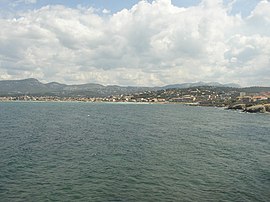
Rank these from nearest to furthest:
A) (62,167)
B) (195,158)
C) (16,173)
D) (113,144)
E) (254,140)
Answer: (16,173) < (62,167) < (195,158) < (113,144) < (254,140)

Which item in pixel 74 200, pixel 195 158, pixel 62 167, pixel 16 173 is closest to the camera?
pixel 74 200

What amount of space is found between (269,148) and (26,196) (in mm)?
46380

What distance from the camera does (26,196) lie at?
3128 centimetres

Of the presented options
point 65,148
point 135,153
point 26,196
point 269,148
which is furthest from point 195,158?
point 26,196

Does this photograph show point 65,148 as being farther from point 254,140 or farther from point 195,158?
point 254,140

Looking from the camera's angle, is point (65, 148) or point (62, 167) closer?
point (62, 167)

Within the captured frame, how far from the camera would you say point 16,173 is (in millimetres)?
39469

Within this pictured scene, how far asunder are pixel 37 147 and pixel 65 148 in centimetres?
543

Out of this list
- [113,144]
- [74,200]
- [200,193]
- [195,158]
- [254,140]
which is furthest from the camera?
[254,140]

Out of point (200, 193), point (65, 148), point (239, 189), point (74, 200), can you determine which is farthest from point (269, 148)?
point (74, 200)

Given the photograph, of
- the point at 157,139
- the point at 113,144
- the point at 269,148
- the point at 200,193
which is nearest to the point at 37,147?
the point at 113,144

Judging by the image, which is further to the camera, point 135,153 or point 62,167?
point 135,153

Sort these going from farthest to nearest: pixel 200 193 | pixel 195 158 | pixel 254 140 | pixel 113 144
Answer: pixel 254 140, pixel 113 144, pixel 195 158, pixel 200 193

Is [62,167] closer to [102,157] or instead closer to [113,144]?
[102,157]
